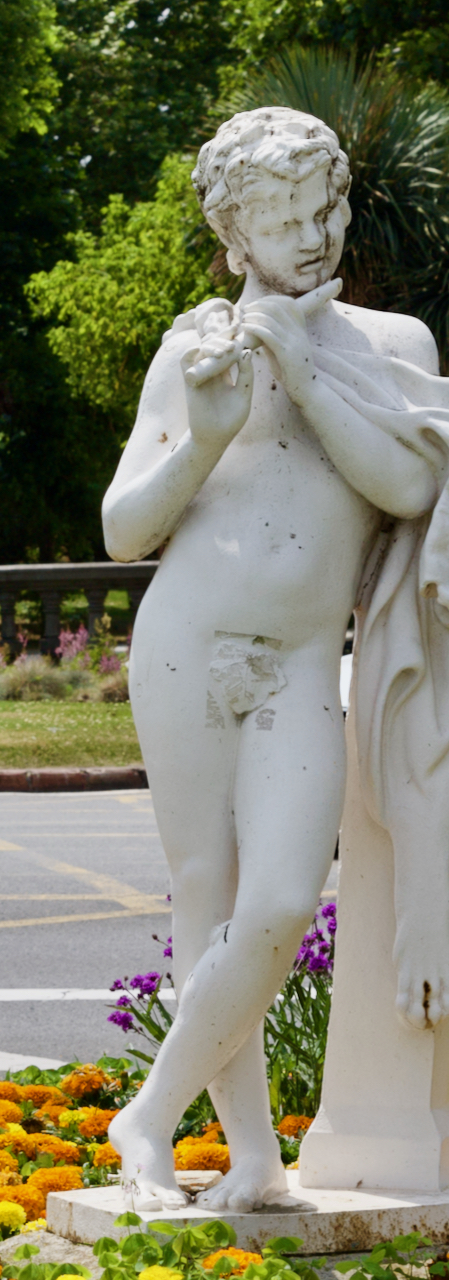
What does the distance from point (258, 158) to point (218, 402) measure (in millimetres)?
453

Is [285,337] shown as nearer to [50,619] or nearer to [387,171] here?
[387,171]

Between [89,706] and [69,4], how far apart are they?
61.9ft

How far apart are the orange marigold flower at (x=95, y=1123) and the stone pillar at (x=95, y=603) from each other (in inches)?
476

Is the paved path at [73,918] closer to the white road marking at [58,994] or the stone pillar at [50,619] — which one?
the white road marking at [58,994]

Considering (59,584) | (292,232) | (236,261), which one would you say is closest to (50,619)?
(59,584)

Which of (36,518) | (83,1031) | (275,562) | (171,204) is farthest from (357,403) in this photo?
(36,518)

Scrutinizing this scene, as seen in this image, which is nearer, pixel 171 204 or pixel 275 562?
pixel 275 562

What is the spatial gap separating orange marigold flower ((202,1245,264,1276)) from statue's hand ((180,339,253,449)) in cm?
134

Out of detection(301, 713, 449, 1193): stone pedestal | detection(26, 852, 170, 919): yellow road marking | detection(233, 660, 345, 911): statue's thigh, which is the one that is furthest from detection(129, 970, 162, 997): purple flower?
detection(26, 852, 170, 919): yellow road marking

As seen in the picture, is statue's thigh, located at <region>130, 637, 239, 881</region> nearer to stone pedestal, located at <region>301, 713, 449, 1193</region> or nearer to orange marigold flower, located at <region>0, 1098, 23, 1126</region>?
stone pedestal, located at <region>301, 713, 449, 1193</region>

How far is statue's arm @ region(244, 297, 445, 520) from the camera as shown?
2830 mm

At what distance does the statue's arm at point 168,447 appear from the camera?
Result: 9.23ft

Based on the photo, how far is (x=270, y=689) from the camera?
284 centimetres

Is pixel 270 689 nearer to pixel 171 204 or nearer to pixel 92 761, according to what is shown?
pixel 92 761
